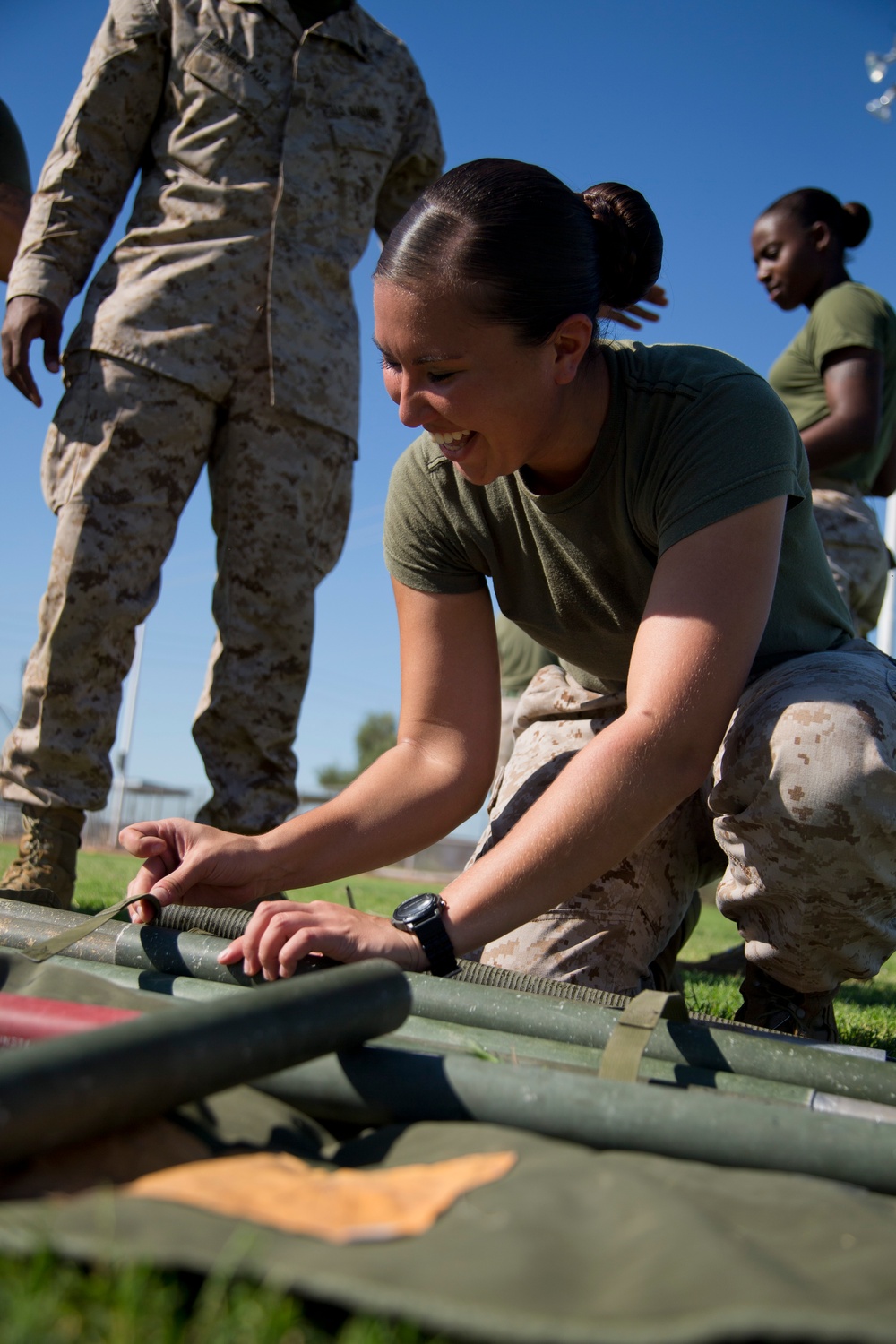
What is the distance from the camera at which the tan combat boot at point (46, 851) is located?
123 inches

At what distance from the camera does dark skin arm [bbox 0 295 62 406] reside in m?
3.38

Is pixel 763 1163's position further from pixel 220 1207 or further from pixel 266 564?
pixel 266 564

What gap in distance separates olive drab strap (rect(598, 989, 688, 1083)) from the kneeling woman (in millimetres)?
343

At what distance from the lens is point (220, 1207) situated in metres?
0.85

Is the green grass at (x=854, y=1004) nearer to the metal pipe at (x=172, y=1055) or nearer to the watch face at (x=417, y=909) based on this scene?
the watch face at (x=417, y=909)

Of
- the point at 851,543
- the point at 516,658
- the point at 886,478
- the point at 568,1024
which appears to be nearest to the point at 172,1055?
the point at 568,1024

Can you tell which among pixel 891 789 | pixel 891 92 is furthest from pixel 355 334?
pixel 891 92

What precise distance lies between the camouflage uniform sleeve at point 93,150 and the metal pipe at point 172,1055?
2860 millimetres

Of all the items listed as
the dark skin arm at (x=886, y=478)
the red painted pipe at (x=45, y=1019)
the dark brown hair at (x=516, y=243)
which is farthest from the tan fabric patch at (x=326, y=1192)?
the dark skin arm at (x=886, y=478)

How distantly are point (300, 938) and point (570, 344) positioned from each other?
118 cm

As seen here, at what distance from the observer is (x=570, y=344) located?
2115 mm

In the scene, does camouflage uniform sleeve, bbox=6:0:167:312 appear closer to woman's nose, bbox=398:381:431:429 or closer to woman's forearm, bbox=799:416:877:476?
woman's nose, bbox=398:381:431:429

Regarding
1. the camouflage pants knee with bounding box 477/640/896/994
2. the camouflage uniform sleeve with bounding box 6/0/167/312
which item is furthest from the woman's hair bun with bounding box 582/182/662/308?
the camouflage uniform sleeve with bounding box 6/0/167/312

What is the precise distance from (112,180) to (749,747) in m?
2.64
